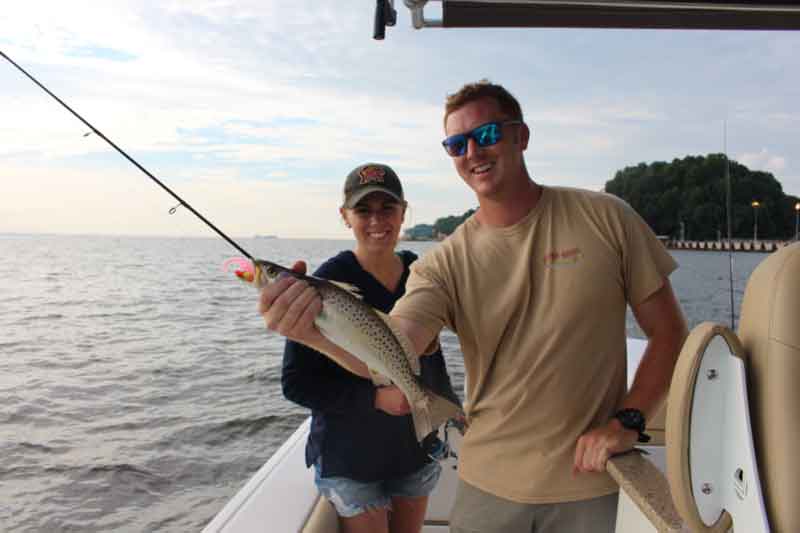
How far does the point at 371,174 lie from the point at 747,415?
1976mm

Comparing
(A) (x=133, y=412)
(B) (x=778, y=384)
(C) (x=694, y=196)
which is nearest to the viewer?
(B) (x=778, y=384)

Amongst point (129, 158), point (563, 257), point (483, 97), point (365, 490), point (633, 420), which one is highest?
point (483, 97)

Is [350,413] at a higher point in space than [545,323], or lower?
lower

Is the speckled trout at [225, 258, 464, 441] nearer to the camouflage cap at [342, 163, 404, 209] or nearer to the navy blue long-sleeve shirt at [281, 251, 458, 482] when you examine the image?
the navy blue long-sleeve shirt at [281, 251, 458, 482]

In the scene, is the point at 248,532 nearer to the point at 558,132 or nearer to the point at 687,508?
the point at 687,508

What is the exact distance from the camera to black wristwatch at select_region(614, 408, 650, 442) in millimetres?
2035

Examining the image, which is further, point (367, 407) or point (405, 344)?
point (367, 407)

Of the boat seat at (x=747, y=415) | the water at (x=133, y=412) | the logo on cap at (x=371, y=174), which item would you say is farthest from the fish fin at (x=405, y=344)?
the water at (x=133, y=412)

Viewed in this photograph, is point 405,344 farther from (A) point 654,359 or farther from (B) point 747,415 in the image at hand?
(B) point 747,415

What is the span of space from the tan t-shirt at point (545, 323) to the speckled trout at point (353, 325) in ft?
0.59

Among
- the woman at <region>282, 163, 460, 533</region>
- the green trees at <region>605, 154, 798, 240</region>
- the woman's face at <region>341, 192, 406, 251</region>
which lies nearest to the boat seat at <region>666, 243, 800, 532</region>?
the woman at <region>282, 163, 460, 533</region>

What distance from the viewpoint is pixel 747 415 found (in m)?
1.30

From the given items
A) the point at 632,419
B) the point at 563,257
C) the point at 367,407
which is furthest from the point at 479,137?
the point at 367,407

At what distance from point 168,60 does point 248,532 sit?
1632cm
